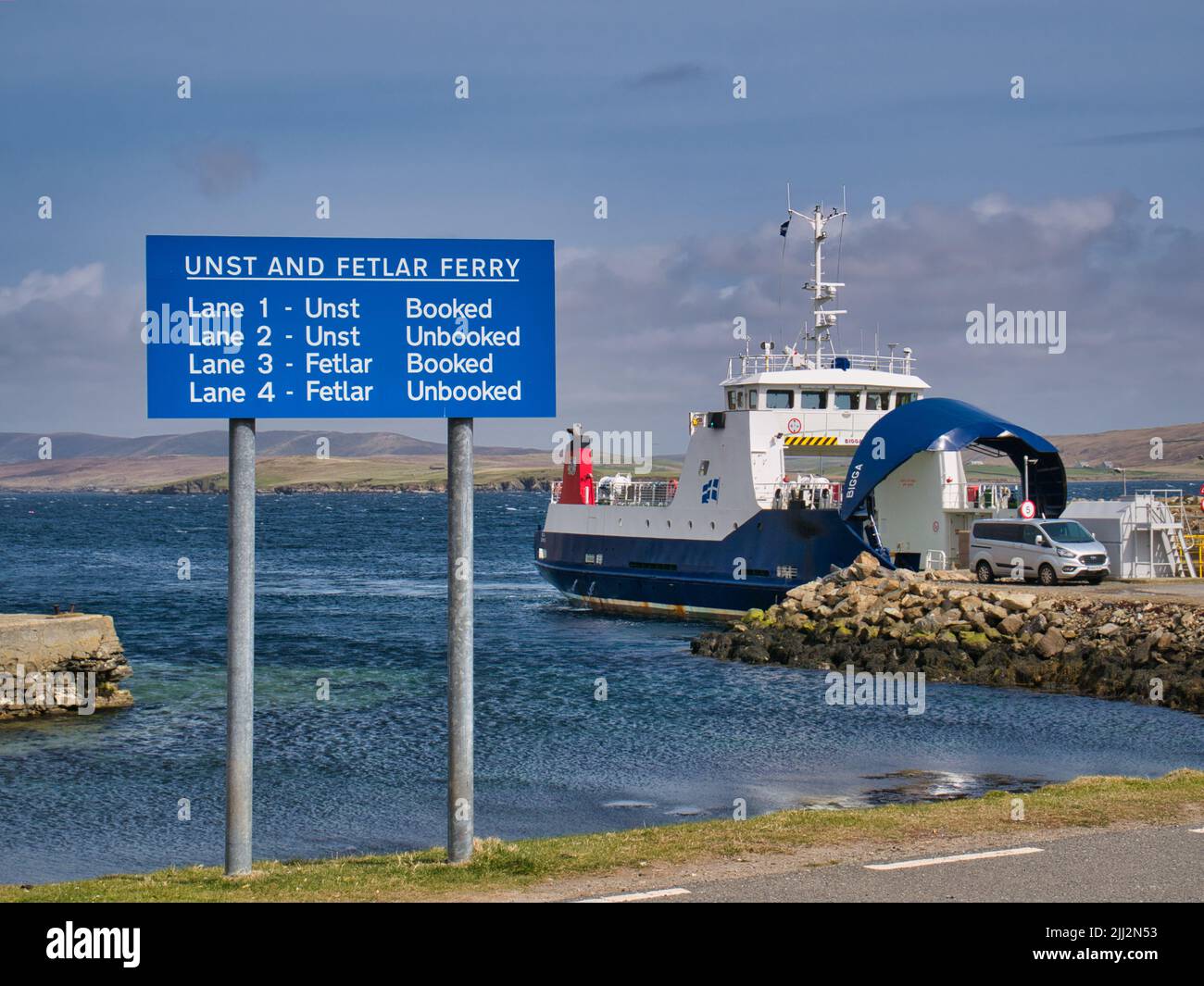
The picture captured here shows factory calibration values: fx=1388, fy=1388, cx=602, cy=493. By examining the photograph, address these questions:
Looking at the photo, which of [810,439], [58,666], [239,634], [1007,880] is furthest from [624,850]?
[810,439]

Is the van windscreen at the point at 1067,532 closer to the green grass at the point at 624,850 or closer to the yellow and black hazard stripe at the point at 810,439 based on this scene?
the yellow and black hazard stripe at the point at 810,439

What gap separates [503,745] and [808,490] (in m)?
18.0

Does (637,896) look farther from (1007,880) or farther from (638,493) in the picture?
(638,493)

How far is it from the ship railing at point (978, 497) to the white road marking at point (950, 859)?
→ 26.8m

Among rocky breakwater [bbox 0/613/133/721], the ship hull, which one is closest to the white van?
the ship hull

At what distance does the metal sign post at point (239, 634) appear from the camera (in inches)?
393

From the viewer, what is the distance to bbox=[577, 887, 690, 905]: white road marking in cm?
859

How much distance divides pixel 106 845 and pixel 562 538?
31.3m

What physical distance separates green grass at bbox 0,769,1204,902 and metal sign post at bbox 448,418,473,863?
36 centimetres

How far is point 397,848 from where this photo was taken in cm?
1487

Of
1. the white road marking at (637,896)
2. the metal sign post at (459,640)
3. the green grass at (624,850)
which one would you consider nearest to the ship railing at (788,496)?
the green grass at (624,850)

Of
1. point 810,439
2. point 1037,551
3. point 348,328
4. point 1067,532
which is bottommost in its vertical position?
point 1037,551

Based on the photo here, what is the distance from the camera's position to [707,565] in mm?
39406
